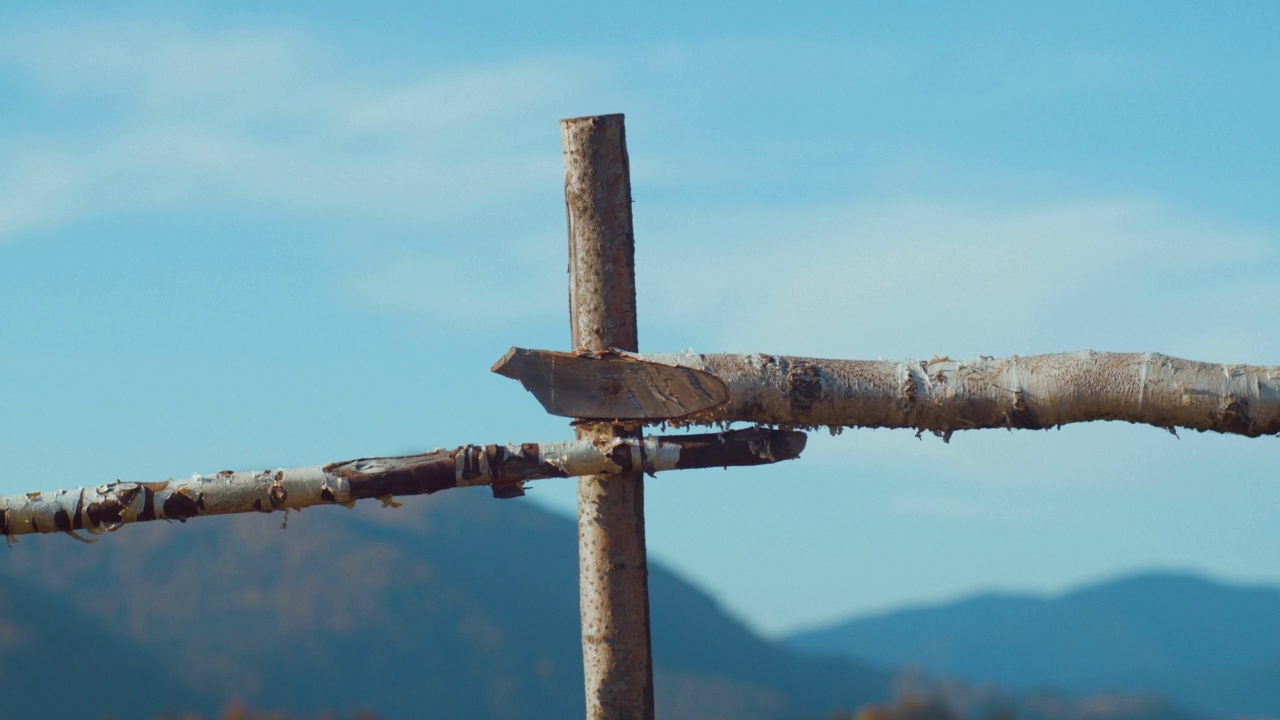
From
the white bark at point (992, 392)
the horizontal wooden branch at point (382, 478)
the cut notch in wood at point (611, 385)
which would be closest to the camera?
the white bark at point (992, 392)

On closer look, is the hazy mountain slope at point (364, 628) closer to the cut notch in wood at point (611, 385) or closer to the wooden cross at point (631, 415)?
the wooden cross at point (631, 415)

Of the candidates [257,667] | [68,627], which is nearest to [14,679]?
[68,627]

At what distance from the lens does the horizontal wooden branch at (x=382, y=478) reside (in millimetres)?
4793

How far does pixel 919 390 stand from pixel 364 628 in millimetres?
79589

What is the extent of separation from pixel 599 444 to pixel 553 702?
83902 mm

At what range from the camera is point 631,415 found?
4.80 m

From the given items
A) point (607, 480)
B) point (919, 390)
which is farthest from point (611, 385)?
point (919, 390)

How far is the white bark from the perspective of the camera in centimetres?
457

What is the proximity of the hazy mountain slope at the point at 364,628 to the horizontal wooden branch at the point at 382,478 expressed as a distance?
6806 cm

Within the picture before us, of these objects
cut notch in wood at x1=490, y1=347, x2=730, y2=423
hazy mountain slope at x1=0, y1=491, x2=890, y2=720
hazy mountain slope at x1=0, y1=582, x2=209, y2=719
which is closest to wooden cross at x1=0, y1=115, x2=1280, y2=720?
cut notch in wood at x1=490, y1=347, x2=730, y2=423

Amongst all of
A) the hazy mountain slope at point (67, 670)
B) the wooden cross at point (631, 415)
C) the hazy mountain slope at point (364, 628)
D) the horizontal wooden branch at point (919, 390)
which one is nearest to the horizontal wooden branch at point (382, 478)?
the wooden cross at point (631, 415)

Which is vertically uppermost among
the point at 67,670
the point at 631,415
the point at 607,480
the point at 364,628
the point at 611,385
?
the point at 611,385

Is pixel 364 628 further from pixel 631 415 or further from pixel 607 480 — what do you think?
pixel 631 415

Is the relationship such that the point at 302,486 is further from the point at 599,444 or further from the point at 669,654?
the point at 669,654
